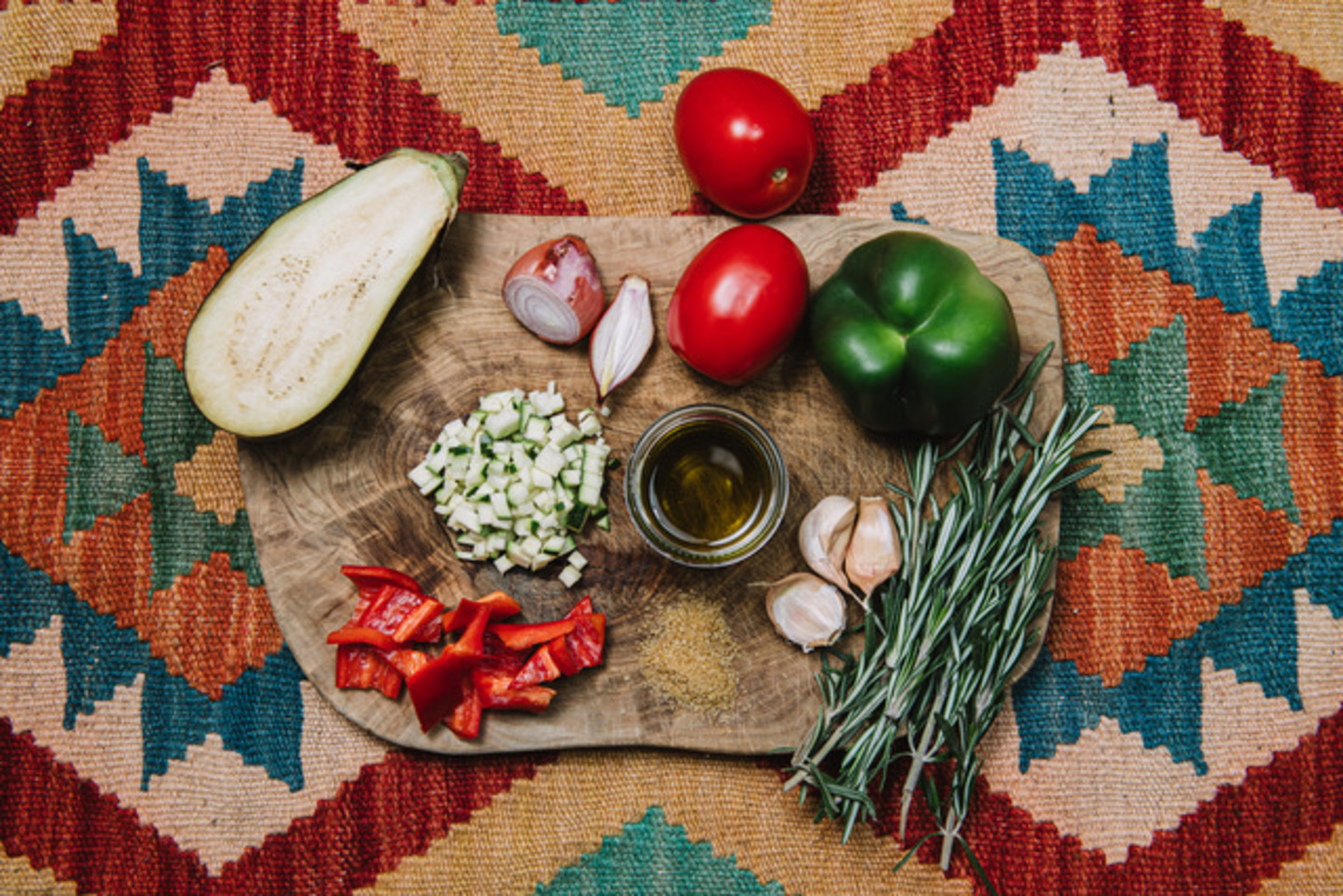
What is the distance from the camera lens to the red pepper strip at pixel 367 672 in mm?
1141

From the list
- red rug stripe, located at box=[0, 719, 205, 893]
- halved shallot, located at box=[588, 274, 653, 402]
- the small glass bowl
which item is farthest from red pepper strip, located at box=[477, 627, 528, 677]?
red rug stripe, located at box=[0, 719, 205, 893]

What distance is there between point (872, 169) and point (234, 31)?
912 millimetres

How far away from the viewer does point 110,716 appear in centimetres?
123

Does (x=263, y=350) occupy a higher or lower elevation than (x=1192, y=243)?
lower

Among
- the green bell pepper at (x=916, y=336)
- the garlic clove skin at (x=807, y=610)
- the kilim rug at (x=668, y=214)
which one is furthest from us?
the kilim rug at (x=668, y=214)

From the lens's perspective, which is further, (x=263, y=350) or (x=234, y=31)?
(x=234, y=31)

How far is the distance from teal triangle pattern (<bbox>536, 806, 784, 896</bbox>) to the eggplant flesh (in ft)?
2.26

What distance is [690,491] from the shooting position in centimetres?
116

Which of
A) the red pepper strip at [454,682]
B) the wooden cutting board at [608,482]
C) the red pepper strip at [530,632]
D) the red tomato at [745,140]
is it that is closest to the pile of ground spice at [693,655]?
the wooden cutting board at [608,482]

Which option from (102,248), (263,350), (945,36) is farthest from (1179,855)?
(102,248)

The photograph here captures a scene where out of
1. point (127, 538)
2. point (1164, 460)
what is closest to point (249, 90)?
point (127, 538)

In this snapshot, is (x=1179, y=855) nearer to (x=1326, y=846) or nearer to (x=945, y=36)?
(x=1326, y=846)

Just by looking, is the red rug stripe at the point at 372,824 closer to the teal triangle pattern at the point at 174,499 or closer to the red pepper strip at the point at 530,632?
the red pepper strip at the point at 530,632

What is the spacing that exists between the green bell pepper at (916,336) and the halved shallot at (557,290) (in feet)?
0.94
